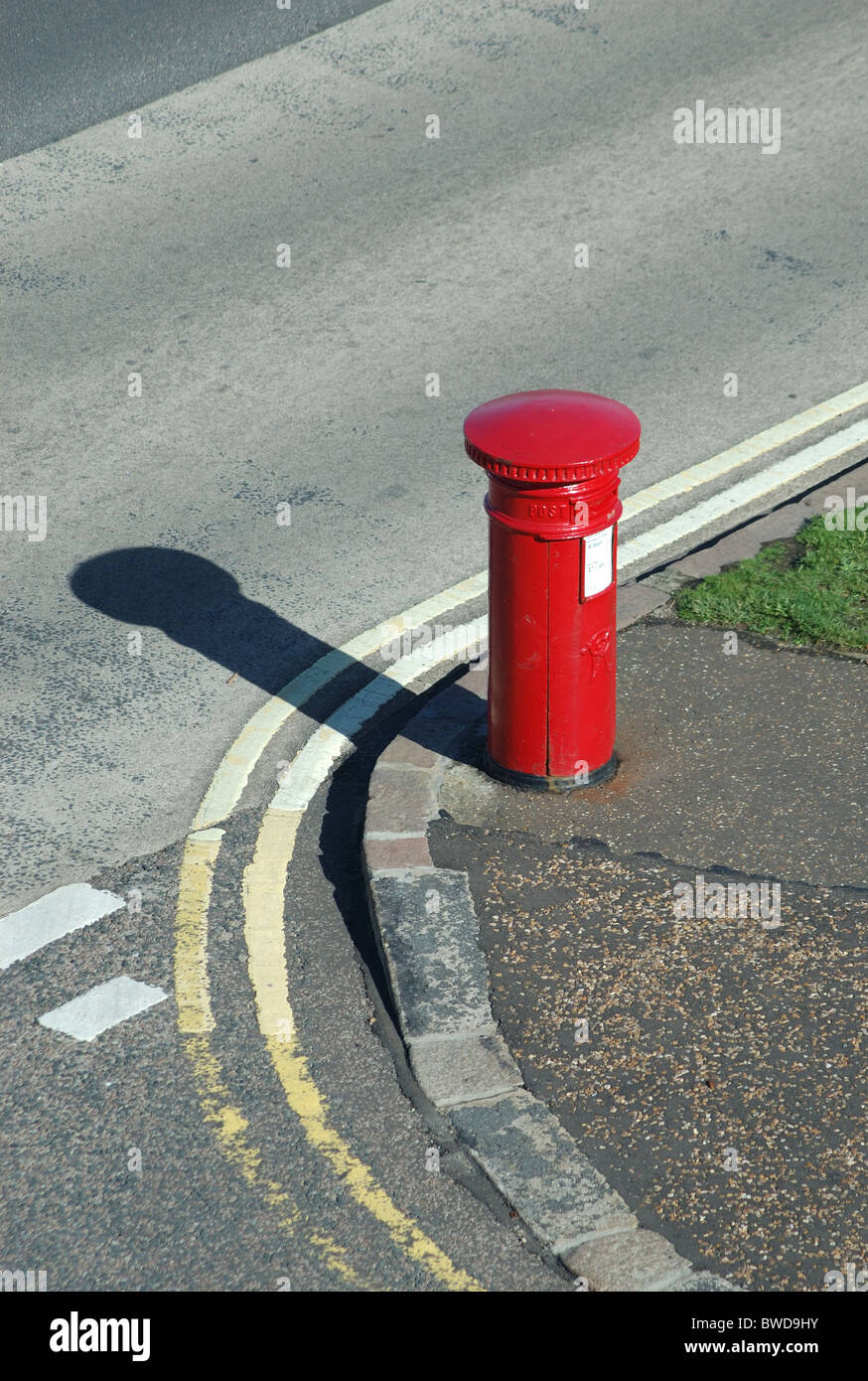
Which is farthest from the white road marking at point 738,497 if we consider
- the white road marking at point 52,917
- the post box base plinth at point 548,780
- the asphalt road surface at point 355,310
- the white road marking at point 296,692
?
the white road marking at point 52,917

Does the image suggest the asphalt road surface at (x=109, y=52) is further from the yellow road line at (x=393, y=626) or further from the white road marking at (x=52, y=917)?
the white road marking at (x=52, y=917)

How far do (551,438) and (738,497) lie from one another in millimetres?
2876

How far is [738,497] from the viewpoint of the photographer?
764cm

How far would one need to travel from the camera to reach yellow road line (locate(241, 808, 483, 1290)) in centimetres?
399

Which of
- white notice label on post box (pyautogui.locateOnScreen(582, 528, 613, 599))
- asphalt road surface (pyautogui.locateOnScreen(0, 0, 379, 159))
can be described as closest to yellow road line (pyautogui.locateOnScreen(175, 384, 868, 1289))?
white notice label on post box (pyautogui.locateOnScreen(582, 528, 613, 599))

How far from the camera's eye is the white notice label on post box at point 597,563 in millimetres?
5188

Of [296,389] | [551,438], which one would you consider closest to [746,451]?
[296,389]

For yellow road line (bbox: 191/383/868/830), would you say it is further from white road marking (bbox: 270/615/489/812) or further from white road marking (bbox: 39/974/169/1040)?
white road marking (bbox: 39/974/169/1040)

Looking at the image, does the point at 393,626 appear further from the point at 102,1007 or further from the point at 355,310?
the point at 355,310

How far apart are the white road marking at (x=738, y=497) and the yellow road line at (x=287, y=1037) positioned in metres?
2.49

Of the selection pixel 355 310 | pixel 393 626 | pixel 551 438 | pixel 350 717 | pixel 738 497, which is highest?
pixel 551 438

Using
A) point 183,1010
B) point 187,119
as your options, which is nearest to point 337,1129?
point 183,1010
